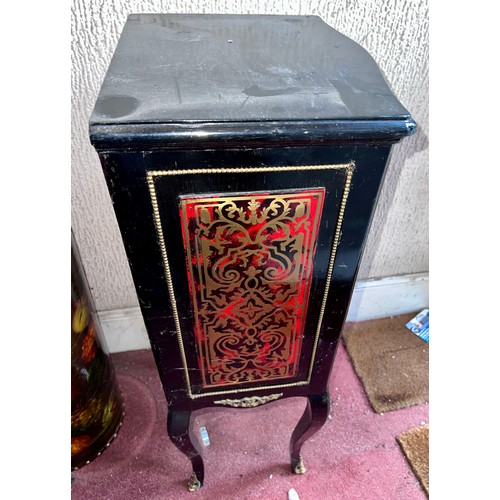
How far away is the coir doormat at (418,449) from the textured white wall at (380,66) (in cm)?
48

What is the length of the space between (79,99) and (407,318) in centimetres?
122

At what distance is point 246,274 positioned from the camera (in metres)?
0.68

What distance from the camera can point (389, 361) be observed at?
4.70 ft

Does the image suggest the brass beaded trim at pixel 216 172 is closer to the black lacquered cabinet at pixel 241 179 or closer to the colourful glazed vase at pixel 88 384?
the black lacquered cabinet at pixel 241 179

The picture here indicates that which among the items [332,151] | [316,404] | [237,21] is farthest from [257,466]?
[237,21]

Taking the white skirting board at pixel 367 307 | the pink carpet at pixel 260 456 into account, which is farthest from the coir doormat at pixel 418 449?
the white skirting board at pixel 367 307

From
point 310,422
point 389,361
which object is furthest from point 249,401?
point 389,361

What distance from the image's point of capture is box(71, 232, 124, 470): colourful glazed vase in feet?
3.33

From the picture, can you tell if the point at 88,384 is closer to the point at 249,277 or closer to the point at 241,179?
the point at 249,277

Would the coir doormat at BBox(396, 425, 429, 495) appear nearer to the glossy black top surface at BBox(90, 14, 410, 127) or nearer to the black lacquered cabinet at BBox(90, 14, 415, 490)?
the black lacquered cabinet at BBox(90, 14, 415, 490)

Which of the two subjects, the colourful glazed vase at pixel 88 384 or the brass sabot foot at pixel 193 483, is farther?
the brass sabot foot at pixel 193 483

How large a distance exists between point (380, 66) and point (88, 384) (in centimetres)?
99

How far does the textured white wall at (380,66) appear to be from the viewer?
0.90 meters

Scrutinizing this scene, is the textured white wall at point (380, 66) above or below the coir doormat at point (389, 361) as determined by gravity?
above
